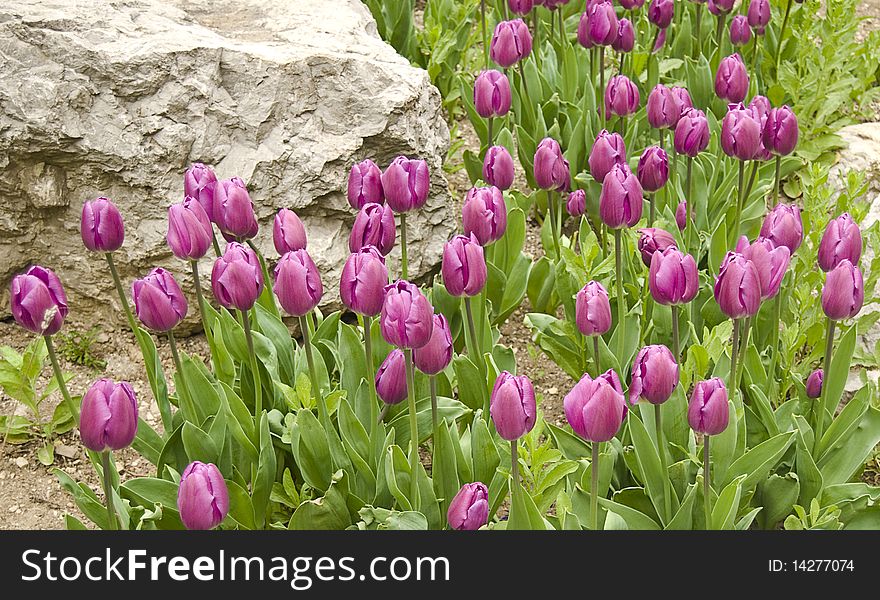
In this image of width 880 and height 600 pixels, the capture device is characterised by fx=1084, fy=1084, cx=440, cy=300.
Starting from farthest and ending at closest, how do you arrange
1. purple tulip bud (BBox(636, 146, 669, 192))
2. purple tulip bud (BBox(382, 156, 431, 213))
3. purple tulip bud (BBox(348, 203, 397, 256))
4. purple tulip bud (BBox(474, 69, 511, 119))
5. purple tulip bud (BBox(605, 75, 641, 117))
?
1. purple tulip bud (BBox(605, 75, 641, 117))
2. purple tulip bud (BBox(474, 69, 511, 119))
3. purple tulip bud (BBox(636, 146, 669, 192))
4. purple tulip bud (BBox(382, 156, 431, 213))
5. purple tulip bud (BBox(348, 203, 397, 256))

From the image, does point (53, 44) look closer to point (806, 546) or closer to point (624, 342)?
point (624, 342)

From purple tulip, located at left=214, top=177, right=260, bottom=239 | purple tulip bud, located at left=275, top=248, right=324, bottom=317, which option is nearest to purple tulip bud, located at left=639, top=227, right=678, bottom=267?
purple tulip bud, located at left=275, top=248, right=324, bottom=317

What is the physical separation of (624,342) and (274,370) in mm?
944

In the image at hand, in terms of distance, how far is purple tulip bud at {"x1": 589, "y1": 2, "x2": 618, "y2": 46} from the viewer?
11.7 feet

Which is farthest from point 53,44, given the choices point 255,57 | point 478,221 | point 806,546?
point 806,546

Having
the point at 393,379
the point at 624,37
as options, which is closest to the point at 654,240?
the point at 393,379

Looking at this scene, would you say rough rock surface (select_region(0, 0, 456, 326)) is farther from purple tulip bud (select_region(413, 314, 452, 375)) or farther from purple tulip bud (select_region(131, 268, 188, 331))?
purple tulip bud (select_region(413, 314, 452, 375))

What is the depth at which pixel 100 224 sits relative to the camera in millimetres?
2334

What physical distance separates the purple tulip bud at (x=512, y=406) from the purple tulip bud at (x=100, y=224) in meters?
0.96

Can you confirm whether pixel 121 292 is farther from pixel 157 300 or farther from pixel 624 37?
pixel 624 37

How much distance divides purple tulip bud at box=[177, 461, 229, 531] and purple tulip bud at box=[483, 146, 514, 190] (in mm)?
1244

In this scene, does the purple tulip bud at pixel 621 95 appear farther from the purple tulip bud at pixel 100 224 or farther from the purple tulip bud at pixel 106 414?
the purple tulip bud at pixel 106 414

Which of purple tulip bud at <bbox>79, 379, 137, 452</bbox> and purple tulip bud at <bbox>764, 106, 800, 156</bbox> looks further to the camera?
purple tulip bud at <bbox>764, 106, 800, 156</bbox>

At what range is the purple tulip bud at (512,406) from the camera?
1891 mm
